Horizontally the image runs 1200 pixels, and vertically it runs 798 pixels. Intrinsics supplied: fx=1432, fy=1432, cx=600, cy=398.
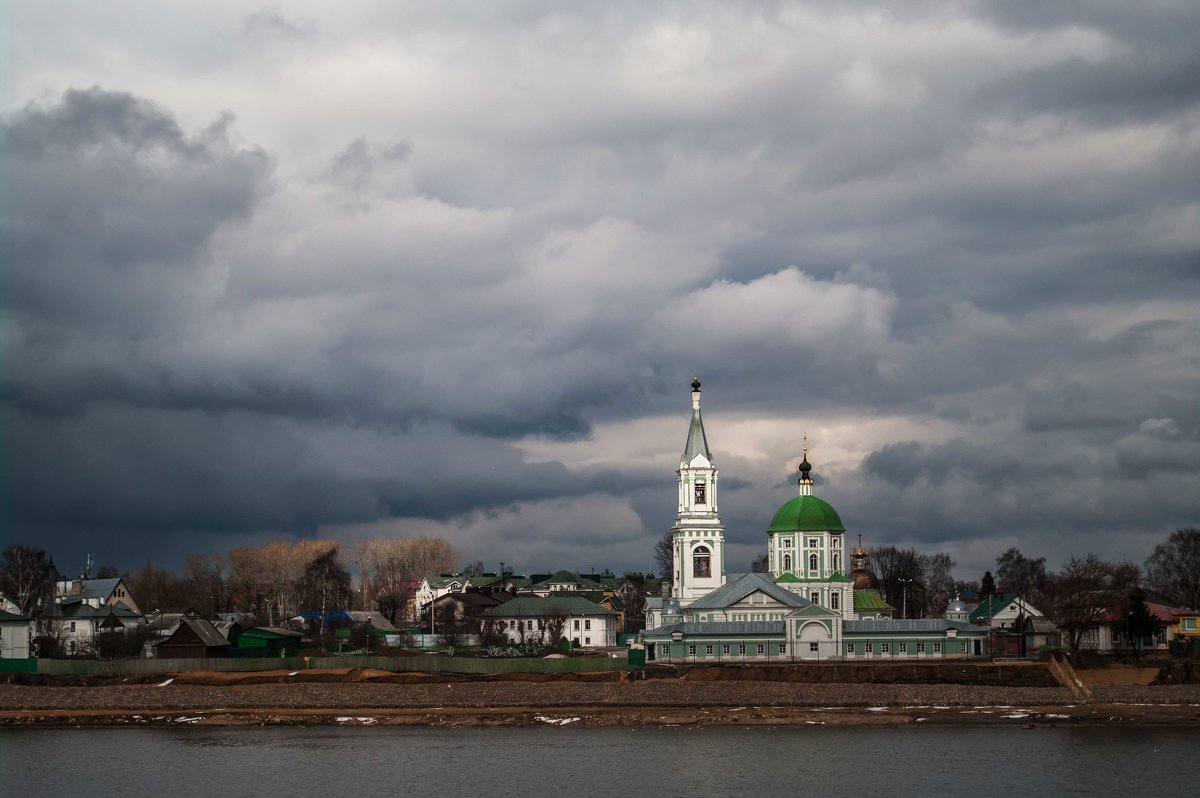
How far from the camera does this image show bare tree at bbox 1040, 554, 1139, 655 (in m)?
83.3

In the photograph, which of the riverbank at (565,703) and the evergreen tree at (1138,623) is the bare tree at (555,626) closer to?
the riverbank at (565,703)

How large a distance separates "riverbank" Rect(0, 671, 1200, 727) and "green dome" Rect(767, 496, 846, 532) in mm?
23822

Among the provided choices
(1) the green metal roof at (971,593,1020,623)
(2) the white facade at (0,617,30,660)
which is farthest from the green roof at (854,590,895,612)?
(2) the white facade at (0,617,30,660)

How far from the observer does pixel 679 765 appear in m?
50.5

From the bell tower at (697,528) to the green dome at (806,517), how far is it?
3986mm

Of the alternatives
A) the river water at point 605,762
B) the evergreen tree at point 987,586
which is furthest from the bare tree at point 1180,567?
the river water at point 605,762

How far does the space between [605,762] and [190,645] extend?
36560 millimetres

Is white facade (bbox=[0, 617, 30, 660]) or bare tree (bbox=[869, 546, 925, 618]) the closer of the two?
white facade (bbox=[0, 617, 30, 660])

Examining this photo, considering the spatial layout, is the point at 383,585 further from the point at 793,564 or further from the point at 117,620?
the point at 793,564

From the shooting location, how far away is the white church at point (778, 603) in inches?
3147

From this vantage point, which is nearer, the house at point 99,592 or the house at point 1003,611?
the house at point 1003,611

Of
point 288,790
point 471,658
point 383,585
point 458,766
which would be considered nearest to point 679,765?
point 458,766

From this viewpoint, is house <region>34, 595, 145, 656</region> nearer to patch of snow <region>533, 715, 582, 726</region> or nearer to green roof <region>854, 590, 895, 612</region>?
patch of snow <region>533, 715, 582, 726</region>

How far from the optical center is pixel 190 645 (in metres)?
79.9
